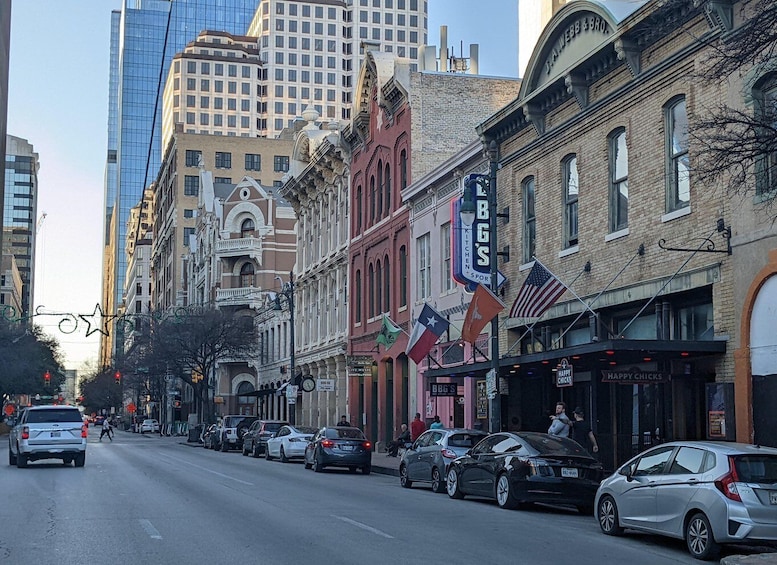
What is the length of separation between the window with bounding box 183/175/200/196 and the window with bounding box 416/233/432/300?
82.8m

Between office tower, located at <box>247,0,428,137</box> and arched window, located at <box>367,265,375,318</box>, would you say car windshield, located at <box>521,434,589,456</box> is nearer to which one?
arched window, located at <box>367,265,375,318</box>

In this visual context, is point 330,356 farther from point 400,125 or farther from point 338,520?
point 338,520

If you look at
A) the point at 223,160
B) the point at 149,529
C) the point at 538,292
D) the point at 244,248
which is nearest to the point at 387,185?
the point at 538,292

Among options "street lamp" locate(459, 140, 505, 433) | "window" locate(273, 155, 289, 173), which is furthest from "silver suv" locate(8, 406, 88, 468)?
"window" locate(273, 155, 289, 173)

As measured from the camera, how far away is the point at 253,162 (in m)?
121

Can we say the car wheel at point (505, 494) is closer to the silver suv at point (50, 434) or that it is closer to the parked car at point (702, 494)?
the parked car at point (702, 494)

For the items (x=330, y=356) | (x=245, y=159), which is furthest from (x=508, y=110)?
(x=245, y=159)

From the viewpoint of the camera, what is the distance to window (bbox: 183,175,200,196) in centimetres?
11950

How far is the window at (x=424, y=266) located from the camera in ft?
127

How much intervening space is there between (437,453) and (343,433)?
32.2 feet

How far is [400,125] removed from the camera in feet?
139

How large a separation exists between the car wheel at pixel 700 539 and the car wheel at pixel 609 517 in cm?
188

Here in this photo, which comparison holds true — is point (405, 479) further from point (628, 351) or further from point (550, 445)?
point (628, 351)

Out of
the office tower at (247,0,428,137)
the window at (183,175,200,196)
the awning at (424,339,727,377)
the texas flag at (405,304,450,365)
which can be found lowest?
the awning at (424,339,727,377)
